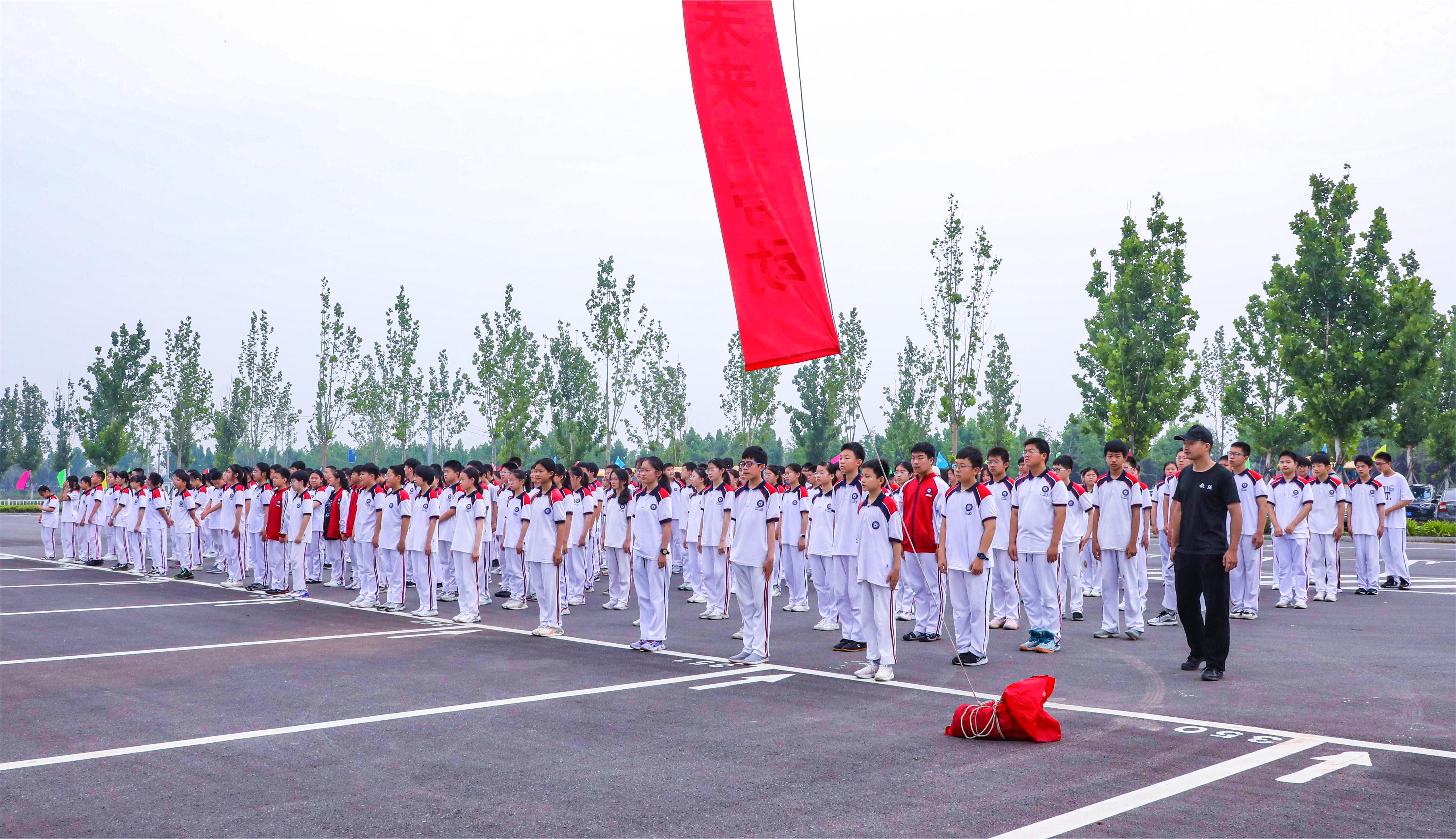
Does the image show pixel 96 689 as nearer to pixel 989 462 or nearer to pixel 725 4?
pixel 725 4

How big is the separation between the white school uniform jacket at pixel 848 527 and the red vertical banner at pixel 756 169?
3.06m

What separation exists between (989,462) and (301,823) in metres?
8.63

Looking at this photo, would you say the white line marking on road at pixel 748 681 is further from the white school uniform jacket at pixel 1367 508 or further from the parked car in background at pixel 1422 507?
the parked car in background at pixel 1422 507

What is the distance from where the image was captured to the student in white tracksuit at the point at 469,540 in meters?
13.0

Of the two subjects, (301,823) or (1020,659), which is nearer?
(301,823)

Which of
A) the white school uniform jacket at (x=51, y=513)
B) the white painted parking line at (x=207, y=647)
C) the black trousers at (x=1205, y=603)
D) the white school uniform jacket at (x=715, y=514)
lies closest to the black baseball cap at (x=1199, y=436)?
the black trousers at (x=1205, y=603)

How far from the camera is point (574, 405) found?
137 ft

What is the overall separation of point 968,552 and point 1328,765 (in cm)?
446

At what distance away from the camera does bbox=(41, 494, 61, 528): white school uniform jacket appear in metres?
23.3

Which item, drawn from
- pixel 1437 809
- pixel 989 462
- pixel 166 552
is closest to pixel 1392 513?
pixel 989 462

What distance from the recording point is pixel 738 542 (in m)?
10.3

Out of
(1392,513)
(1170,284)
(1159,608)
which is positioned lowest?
(1159,608)

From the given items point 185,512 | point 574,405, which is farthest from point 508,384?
point 185,512

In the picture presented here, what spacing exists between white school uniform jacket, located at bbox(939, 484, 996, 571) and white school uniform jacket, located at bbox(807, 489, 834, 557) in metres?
1.22
